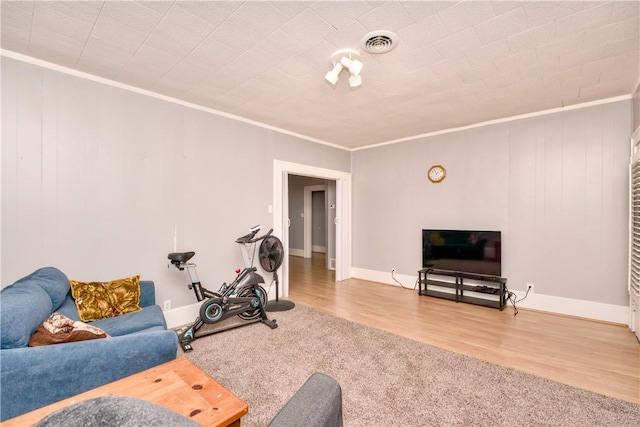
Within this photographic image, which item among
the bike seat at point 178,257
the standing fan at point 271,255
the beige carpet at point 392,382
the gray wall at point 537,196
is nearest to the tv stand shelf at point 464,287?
the gray wall at point 537,196

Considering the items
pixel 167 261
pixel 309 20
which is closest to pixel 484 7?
pixel 309 20

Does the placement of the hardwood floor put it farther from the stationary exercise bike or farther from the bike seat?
the bike seat

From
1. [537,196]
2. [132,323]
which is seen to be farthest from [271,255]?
[537,196]

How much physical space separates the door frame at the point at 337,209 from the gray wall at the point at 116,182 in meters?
0.37

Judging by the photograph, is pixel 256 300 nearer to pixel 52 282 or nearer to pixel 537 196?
pixel 52 282

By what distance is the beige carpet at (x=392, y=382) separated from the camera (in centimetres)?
180

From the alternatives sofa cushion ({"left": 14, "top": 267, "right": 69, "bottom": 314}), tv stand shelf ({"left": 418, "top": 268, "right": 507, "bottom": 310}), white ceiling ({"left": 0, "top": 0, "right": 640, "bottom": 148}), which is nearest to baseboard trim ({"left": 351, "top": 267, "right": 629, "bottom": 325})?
tv stand shelf ({"left": 418, "top": 268, "right": 507, "bottom": 310})

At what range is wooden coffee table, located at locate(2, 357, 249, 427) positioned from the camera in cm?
102

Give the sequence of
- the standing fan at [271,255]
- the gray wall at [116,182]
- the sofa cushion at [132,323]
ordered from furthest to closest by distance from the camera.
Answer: the standing fan at [271,255]
the gray wall at [116,182]
the sofa cushion at [132,323]

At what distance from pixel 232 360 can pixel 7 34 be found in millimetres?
2990

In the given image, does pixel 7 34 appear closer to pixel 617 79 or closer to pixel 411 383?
pixel 411 383

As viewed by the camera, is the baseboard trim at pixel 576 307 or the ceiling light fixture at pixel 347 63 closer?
the ceiling light fixture at pixel 347 63

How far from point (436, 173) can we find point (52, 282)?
15.5 feet

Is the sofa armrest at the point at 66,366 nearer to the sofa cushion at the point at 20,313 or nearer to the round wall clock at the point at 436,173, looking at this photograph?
the sofa cushion at the point at 20,313
